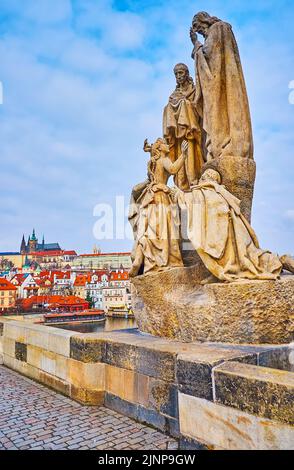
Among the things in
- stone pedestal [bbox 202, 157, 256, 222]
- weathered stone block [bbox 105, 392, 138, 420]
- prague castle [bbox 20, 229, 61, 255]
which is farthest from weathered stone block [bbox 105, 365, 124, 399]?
prague castle [bbox 20, 229, 61, 255]

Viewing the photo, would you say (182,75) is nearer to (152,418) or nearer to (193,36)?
(193,36)

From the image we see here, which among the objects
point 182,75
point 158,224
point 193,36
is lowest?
point 158,224

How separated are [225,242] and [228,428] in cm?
229

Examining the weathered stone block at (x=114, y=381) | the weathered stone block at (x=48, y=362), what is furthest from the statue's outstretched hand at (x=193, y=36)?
the weathered stone block at (x=48, y=362)

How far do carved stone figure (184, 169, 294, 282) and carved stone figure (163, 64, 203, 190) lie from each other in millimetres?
1776

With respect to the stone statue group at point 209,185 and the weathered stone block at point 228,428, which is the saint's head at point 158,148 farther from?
the weathered stone block at point 228,428

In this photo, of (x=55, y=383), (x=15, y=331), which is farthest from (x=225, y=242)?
(x=15, y=331)

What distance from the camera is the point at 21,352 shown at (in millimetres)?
6059

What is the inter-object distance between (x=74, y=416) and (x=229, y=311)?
1.93 metres

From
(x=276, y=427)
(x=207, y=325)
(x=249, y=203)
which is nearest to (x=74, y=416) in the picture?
(x=207, y=325)

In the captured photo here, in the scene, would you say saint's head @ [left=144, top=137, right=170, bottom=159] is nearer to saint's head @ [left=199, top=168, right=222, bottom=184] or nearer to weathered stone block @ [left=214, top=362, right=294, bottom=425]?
saint's head @ [left=199, top=168, right=222, bottom=184]

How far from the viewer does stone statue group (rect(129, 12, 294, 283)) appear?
444cm

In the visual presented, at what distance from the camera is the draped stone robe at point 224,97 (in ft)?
18.0
